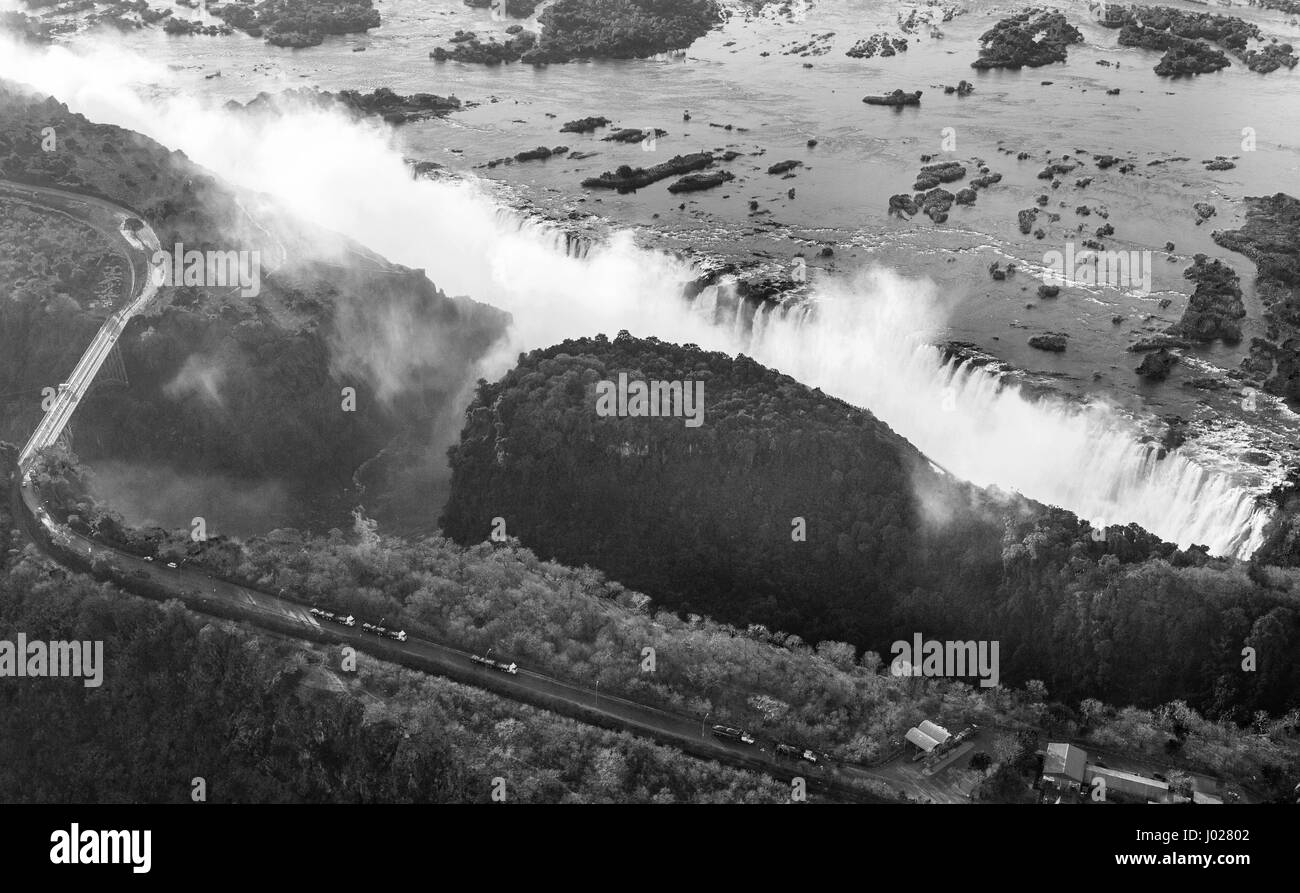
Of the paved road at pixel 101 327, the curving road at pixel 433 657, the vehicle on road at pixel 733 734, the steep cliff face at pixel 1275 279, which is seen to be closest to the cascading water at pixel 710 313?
the steep cliff face at pixel 1275 279

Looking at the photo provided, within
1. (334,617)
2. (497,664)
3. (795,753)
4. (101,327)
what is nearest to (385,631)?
(334,617)

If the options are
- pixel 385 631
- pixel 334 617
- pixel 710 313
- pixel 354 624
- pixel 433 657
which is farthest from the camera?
pixel 710 313

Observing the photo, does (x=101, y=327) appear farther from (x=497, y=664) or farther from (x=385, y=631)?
(x=497, y=664)

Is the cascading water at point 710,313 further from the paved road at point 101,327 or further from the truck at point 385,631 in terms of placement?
the truck at point 385,631

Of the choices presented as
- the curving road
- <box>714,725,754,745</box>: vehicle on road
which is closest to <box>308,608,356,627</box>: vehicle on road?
the curving road

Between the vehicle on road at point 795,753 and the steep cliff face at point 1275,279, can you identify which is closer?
the vehicle on road at point 795,753

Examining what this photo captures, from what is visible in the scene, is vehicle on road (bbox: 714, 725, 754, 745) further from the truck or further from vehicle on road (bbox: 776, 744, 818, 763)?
the truck

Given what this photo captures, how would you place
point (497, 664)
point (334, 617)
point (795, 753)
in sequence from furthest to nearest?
point (334, 617) → point (497, 664) → point (795, 753)
